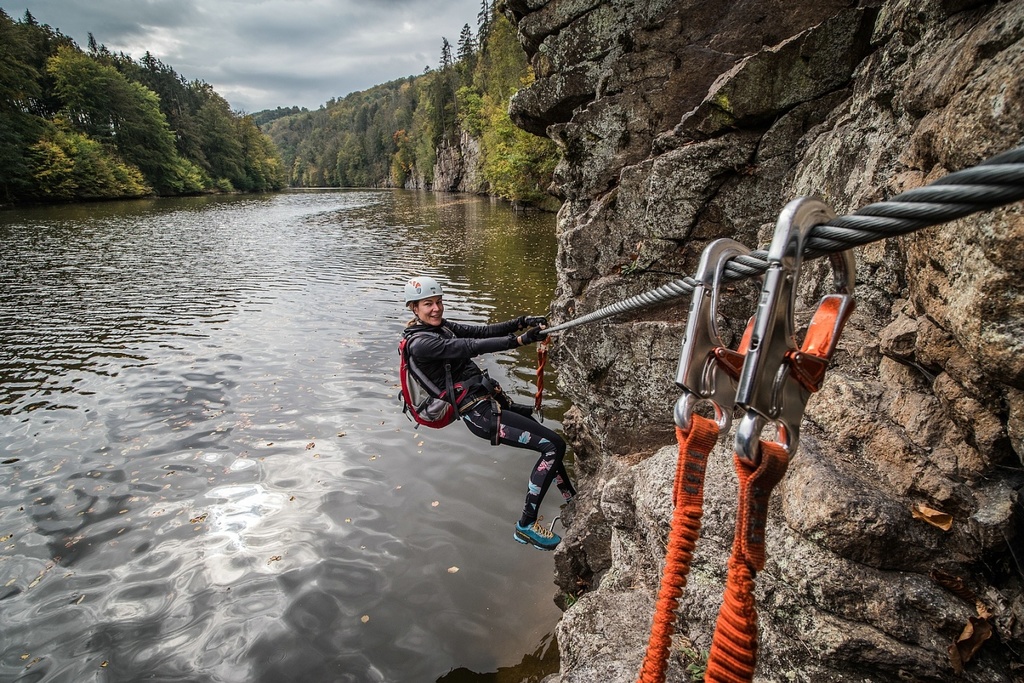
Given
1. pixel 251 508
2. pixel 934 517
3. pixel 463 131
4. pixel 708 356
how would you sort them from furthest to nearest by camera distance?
pixel 463 131, pixel 251 508, pixel 934 517, pixel 708 356

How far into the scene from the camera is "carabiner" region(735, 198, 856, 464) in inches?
59.6

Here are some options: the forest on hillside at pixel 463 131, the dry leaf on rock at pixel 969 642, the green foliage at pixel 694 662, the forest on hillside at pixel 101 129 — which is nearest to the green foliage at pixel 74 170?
the forest on hillside at pixel 101 129

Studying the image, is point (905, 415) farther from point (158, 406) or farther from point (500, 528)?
point (158, 406)

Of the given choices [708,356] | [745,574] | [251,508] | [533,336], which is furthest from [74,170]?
[745,574]

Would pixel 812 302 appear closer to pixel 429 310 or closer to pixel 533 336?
pixel 533 336

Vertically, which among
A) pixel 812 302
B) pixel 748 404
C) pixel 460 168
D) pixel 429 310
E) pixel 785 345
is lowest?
pixel 429 310

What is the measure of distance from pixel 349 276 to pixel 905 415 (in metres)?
24.2

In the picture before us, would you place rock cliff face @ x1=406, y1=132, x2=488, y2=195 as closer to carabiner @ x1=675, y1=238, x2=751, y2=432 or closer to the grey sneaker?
the grey sneaker

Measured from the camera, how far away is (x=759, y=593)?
3367 millimetres

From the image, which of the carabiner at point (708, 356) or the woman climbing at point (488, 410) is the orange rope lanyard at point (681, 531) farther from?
the woman climbing at point (488, 410)

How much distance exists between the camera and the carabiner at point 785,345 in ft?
4.97

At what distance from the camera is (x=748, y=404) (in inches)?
59.9

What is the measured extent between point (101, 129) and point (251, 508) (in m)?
103

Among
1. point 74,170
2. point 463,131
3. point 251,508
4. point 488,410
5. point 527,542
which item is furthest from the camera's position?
point 463,131
